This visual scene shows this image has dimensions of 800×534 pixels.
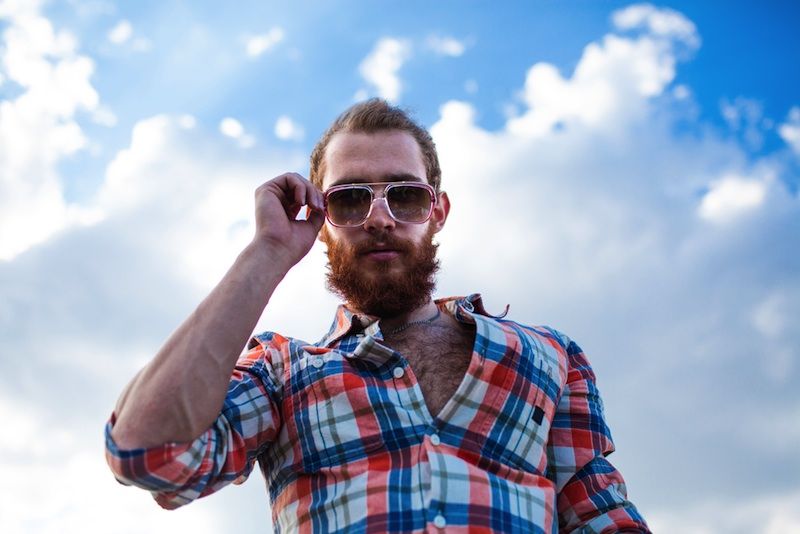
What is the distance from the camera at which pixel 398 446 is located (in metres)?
3.26

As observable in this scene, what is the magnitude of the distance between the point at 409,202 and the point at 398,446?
1.52m

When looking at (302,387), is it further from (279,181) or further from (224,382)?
(279,181)

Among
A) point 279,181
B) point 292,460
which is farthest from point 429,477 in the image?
point 279,181

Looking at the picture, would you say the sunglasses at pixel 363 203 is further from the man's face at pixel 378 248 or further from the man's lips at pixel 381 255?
the man's lips at pixel 381 255

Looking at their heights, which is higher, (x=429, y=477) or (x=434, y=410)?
(x=434, y=410)

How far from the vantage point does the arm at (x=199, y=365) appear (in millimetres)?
2826

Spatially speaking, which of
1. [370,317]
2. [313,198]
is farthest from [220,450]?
[313,198]

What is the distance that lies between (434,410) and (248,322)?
979 mm

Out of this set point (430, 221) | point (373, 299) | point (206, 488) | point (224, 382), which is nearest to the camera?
point (224, 382)

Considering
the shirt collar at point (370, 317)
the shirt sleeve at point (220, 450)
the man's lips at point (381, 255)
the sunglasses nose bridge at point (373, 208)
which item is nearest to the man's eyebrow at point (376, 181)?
the sunglasses nose bridge at point (373, 208)

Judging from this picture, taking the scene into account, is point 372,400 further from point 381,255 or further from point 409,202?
point 409,202

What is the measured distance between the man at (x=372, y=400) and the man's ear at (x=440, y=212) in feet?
1.26

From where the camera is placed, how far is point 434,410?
3.44m

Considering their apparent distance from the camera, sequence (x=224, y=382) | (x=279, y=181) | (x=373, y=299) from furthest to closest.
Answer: (x=373, y=299), (x=279, y=181), (x=224, y=382)
